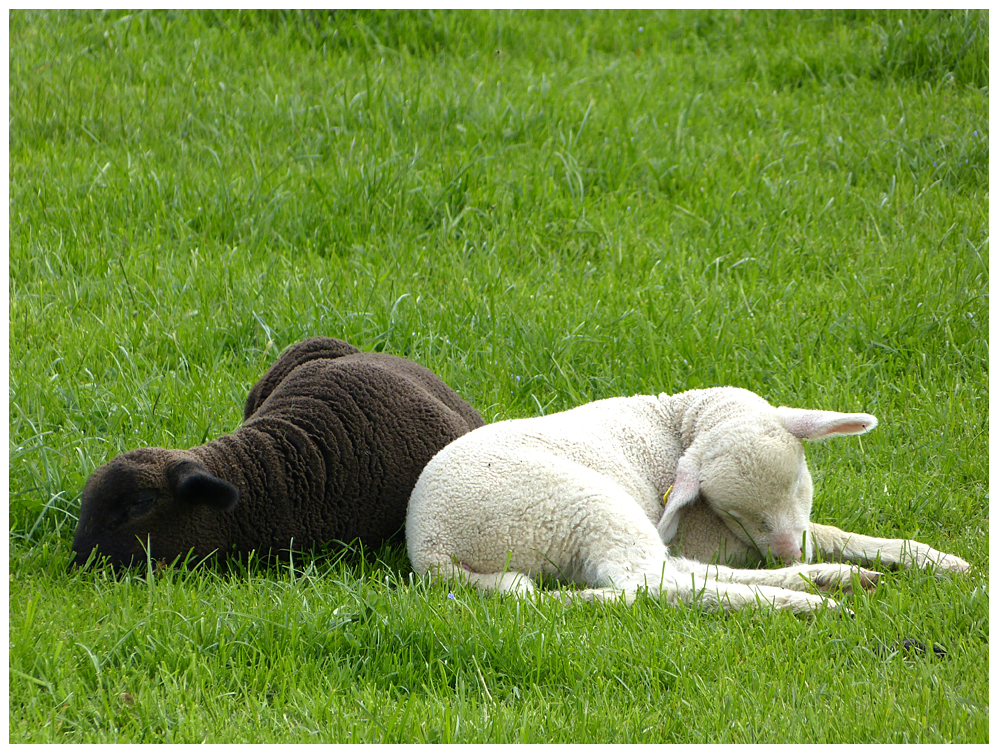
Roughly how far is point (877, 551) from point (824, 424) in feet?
1.60

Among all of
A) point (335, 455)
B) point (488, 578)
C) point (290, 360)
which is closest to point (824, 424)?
point (488, 578)

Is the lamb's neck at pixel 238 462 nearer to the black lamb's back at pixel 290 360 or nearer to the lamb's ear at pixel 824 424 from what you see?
the black lamb's back at pixel 290 360

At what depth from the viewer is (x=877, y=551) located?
3639 millimetres

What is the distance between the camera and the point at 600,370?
5.17 m

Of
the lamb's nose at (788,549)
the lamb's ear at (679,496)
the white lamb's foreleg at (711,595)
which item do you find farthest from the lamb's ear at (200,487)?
the lamb's nose at (788,549)

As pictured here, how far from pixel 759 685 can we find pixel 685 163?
4867mm

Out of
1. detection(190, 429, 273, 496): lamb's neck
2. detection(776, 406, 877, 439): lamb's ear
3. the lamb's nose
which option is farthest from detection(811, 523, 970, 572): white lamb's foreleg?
detection(190, 429, 273, 496): lamb's neck

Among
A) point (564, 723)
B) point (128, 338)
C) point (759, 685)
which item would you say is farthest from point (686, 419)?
point (128, 338)

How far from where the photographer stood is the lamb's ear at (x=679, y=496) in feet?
11.9

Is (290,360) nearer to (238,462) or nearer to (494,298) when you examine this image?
(238,462)

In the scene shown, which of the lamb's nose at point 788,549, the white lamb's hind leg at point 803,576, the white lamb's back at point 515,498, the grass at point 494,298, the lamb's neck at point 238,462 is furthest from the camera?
the lamb's neck at point 238,462

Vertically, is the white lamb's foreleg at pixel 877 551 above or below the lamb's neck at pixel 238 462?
below

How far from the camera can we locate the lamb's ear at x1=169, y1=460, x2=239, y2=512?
3.51 meters

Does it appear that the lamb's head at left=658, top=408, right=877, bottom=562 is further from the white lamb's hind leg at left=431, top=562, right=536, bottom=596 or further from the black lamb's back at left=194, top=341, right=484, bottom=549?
the black lamb's back at left=194, top=341, right=484, bottom=549
